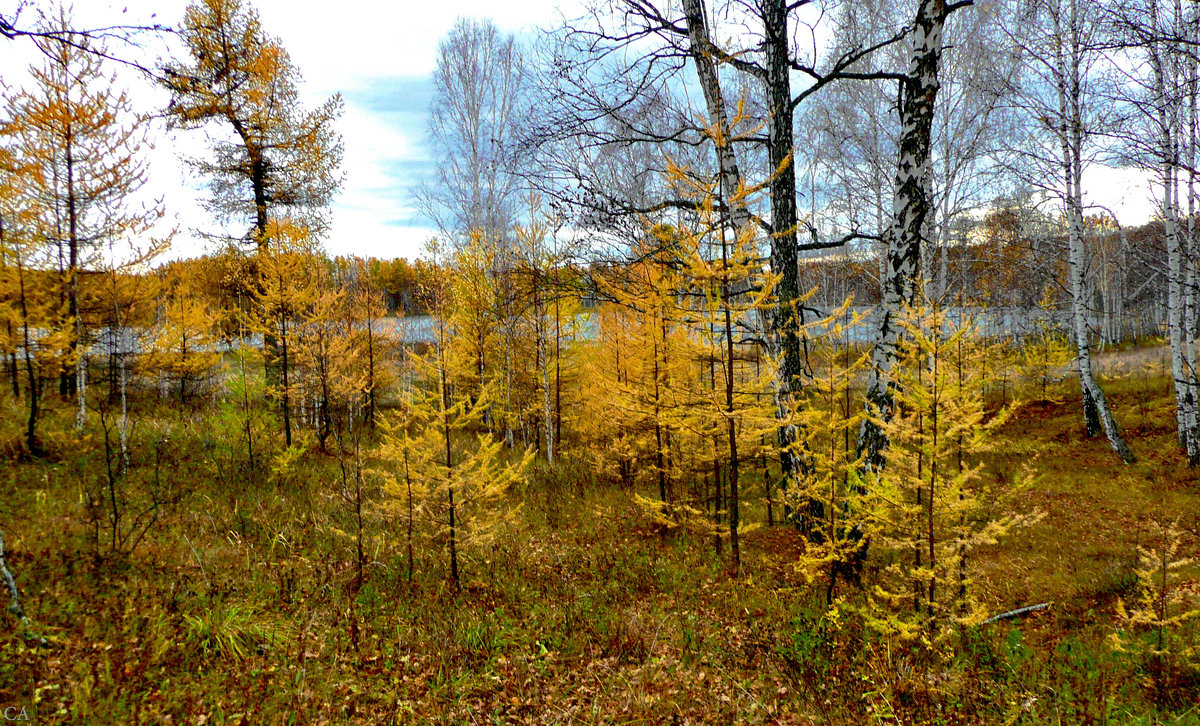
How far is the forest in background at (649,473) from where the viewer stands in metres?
3.99

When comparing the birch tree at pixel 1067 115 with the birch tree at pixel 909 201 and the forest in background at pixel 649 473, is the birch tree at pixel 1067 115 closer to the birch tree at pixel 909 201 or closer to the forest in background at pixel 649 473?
the forest in background at pixel 649 473

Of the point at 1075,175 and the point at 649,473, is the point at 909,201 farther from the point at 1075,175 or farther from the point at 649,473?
the point at 1075,175

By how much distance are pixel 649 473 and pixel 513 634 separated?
541cm

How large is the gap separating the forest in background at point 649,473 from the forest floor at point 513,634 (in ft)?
0.13

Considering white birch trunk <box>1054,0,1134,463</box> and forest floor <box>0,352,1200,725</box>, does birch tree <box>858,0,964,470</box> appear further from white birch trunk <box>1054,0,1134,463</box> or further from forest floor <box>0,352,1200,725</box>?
white birch trunk <box>1054,0,1134,463</box>

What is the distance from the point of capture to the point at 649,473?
9930 millimetres

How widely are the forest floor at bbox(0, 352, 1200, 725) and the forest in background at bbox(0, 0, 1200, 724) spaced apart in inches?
1.6

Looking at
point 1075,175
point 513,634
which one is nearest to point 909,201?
point 513,634

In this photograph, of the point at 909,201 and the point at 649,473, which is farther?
the point at 649,473

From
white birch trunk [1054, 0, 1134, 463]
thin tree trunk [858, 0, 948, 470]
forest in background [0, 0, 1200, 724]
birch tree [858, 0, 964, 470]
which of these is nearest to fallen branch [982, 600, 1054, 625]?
forest in background [0, 0, 1200, 724]

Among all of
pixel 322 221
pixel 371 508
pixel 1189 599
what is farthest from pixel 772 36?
pixel 322 221

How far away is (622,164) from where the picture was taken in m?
12.7

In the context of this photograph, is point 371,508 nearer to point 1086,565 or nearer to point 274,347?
point 274,347

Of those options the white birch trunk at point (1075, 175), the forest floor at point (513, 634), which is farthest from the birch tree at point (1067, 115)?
the forest floor at point (513, 634)
